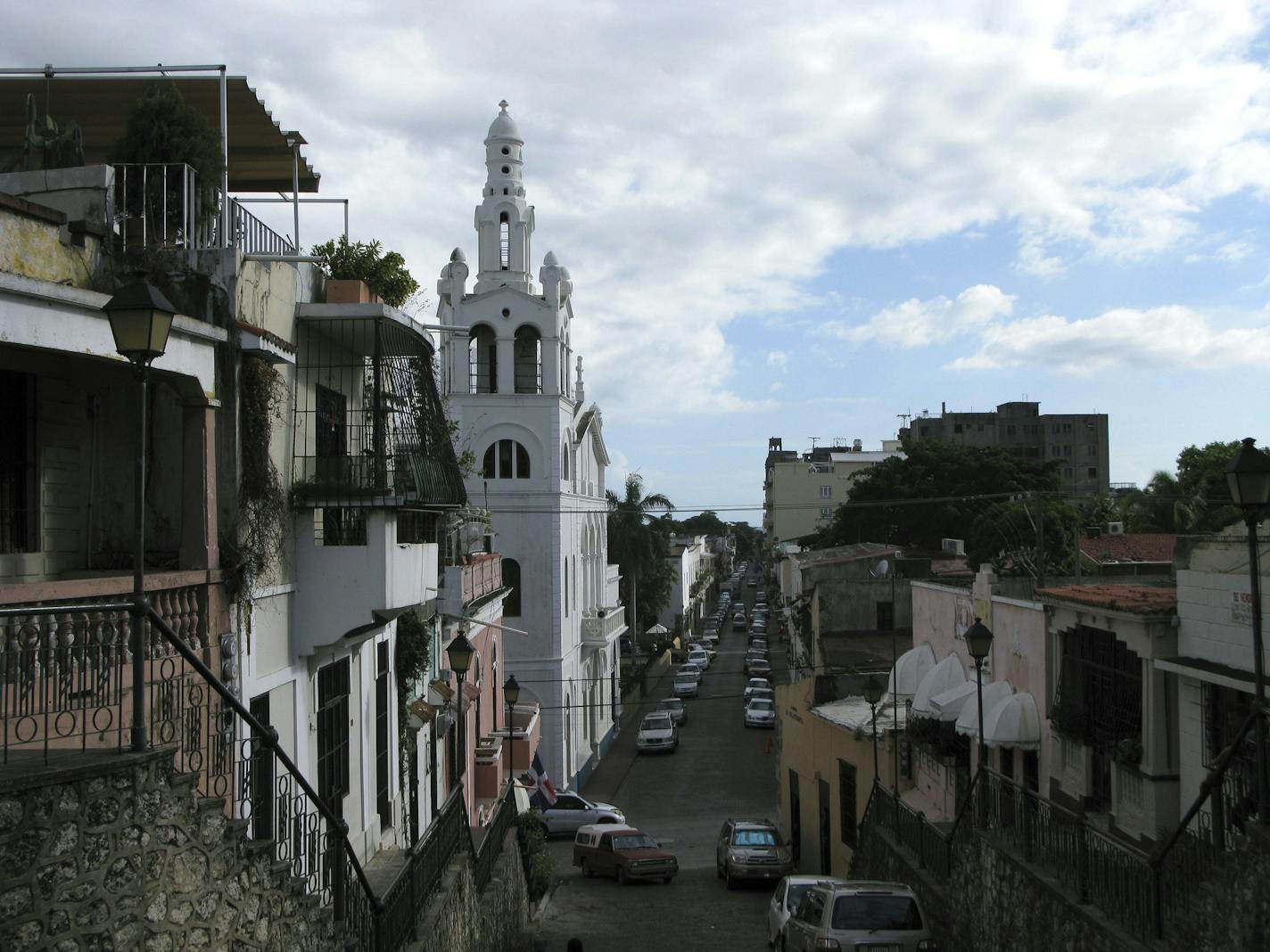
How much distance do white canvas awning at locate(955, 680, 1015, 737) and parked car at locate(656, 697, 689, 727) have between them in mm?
33374

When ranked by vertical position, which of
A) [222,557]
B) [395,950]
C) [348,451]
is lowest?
[395,950]

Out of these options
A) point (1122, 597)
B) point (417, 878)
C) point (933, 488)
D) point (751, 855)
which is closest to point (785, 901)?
point (1122, 597)

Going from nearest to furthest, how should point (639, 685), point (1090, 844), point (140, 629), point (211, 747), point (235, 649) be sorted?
point (140, 629)
point (211, 747)
point (235, 649)
point (1090, 844)
point (639, 685)

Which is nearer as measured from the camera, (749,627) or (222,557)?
(222,557)

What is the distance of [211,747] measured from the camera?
29.7 feet

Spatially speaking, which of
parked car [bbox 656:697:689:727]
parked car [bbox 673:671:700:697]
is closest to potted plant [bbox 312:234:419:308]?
parked car [bbox 656:697:689:727]

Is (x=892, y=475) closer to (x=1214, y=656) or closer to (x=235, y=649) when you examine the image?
(x=1214, y=656)

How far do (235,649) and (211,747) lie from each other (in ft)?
2.87

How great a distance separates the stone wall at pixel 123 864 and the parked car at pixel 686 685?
5063cm

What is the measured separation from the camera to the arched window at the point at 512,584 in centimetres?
4203

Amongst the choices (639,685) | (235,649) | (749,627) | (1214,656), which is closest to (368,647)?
(235,649)

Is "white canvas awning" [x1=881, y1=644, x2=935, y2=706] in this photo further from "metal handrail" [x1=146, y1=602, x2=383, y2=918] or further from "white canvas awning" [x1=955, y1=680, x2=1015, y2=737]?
"metal handrail" [x1=146, y1=602, x2=383, y2=918]

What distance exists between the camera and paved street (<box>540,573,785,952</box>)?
19828 millimetres

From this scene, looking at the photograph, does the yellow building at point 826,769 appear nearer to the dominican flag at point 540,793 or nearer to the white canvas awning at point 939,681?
the white canvas awning at point 939,681
